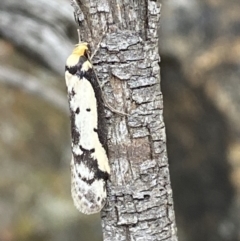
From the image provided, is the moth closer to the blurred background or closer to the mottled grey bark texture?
the mottled grey bark texture

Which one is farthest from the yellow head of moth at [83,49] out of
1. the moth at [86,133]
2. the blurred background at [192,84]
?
the blurred background at [192,84]

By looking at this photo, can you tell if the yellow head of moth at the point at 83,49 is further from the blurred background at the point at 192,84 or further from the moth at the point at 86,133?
the blurred background at the point at 192,84

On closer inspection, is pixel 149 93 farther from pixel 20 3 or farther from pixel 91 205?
pixel 20 3

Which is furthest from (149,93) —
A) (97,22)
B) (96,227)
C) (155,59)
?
(96,227)

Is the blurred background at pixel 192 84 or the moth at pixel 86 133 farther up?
the blurred background at pixel 192 84

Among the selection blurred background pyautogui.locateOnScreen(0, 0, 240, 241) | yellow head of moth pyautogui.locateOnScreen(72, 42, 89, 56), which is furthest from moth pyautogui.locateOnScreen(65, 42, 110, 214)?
blurred background pyautogui.locateOnScreen(0, 0, 240, 241)

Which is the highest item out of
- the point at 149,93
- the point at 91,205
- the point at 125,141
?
the point at 149,93
